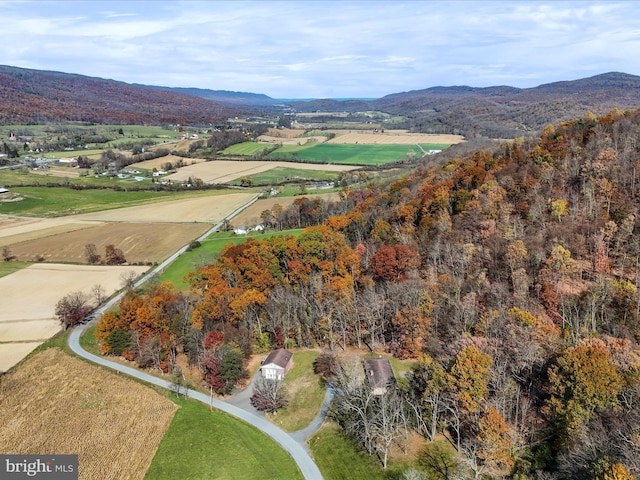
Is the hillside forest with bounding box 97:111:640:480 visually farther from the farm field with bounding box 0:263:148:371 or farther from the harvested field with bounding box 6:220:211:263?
the harvested field with bounding box 6:220:211:263

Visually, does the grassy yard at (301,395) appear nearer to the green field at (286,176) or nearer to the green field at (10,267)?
the green field at (10,267)

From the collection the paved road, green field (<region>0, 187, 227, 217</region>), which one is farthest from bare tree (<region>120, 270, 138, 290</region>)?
green field (<region>0, 187, 227, 217</region>)

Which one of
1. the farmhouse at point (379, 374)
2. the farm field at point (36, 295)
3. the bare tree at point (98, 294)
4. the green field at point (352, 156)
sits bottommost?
the farm field at point (36, 295)

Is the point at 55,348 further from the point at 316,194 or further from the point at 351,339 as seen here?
the point at 316,194

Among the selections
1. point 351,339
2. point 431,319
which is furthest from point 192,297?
point 431,319

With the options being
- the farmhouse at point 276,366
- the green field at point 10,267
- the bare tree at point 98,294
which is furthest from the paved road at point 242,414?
the green field at point 10,267

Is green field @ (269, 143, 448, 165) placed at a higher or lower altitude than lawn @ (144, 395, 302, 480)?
higher
